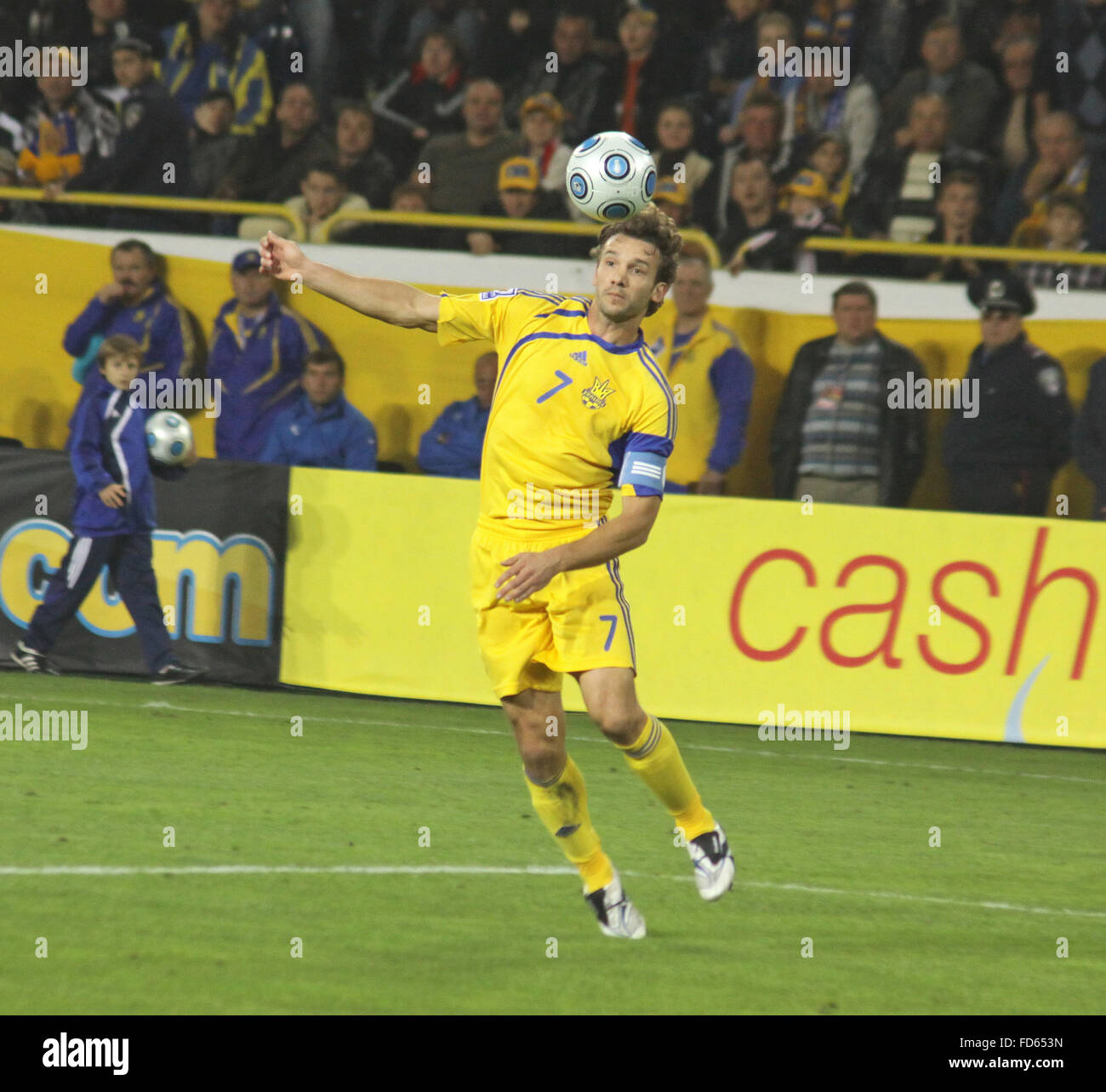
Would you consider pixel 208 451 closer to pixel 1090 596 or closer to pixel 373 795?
pixel 373 795

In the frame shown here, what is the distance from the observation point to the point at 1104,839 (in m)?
8.31

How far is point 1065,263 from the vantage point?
38.2 feet

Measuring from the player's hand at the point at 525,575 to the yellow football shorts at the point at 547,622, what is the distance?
0.24m

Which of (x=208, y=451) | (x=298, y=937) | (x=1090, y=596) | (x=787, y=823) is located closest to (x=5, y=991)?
(x=298, y=937)

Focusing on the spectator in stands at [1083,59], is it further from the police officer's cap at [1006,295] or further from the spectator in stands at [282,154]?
the spectator in stands at [282,154]

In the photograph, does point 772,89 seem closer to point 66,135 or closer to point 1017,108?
point 1017,108

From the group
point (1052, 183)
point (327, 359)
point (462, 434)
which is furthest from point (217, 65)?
point (1052, 183)

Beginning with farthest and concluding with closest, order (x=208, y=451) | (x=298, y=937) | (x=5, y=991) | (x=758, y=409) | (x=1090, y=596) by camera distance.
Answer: (x=208, y=451)
(x=758, y=409)
(x=1090, y=596)
(x=298, y=937)
(x=5, y=991)

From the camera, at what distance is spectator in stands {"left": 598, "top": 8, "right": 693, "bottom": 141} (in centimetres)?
1363

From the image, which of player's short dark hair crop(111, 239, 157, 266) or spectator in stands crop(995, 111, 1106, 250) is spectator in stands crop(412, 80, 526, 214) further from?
spectator in stands crop(995, 111, 1106, 250)

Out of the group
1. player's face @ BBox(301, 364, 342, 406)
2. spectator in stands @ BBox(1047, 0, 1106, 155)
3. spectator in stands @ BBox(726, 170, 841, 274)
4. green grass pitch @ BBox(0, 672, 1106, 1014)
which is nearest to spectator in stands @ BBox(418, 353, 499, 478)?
player's face @ BBox(301, 364, 342, 406)

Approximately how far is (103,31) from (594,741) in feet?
27.0

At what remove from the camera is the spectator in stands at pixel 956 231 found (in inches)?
467

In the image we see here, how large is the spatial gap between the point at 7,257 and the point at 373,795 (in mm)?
6549
